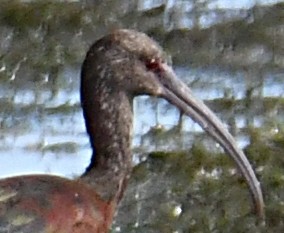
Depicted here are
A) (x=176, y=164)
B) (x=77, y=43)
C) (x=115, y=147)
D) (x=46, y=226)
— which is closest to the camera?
(x=46, y=226)

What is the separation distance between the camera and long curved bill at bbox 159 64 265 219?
876 centimetres

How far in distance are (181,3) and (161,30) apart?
19.0 inches

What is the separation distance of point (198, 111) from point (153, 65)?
30cm

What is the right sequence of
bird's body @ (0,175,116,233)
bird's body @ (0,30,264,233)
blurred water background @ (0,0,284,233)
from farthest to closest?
1. blurred water background @ (0,0,284,233)
2. bird's body @ (0,30,264,233)
3. bird's body @ (0,175,116,233)

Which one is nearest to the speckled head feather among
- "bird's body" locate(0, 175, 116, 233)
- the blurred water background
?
"bird's body" locate(0, 175, 116, 233)

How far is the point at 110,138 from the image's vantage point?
885 cm

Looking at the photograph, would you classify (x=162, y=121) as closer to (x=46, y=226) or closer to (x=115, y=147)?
(x=115, y=147)

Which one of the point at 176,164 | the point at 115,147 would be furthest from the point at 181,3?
the point at 115,147

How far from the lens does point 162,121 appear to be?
11219 mm

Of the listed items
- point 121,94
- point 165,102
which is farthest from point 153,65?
point 165,102

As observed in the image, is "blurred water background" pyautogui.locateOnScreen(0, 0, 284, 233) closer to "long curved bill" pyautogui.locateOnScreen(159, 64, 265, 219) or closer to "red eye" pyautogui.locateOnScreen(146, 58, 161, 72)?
"long curved bill" pyautogui.locateOnScreen(159, 64, 265, 219)

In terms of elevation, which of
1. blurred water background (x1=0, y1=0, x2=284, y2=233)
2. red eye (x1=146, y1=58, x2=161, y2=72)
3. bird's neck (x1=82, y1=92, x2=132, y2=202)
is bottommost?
blurred water background (x1=0, y1=0, x2=284, y2=233)

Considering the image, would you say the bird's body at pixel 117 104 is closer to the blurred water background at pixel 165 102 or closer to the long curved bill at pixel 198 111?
the long curved bill at pixel 198 111

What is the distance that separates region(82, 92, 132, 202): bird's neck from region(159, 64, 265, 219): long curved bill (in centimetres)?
20
